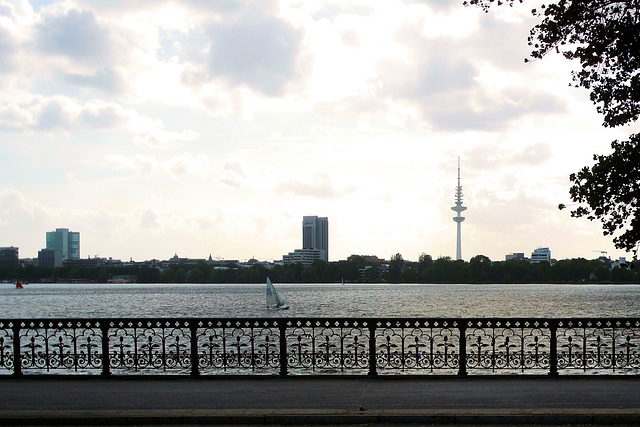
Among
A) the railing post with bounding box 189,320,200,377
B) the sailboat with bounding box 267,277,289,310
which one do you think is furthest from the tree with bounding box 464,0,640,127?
the sailboat with bounding box 267,277,289,310

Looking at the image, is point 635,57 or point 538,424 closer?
point 538,424

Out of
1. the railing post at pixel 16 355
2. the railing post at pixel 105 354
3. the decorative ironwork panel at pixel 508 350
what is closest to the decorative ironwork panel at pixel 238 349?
the railing post at pixel 105 354

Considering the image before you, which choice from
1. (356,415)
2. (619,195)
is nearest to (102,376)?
(356,415)

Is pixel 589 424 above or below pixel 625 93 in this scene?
below

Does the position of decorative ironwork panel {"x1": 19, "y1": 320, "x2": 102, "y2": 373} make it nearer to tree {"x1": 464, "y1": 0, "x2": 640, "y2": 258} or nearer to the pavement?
A: the pavement

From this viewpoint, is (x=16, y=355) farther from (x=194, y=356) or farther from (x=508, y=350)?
(x=508, y=350)

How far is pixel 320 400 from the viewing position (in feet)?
43.7

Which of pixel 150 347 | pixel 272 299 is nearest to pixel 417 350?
pixel 150 347

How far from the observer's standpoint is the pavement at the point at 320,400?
12062 millimetres

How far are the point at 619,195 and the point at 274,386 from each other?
26.1 feet

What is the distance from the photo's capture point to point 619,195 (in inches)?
616

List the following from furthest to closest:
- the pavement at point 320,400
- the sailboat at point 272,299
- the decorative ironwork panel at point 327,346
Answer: the sailboat at point 272,299, the decorative ironwork panel at point 327,346, the pavement at point 320,400

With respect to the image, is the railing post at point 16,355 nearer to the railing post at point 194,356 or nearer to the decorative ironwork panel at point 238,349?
the railing post at point 194,356

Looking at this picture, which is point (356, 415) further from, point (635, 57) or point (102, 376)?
point (635, 57)
